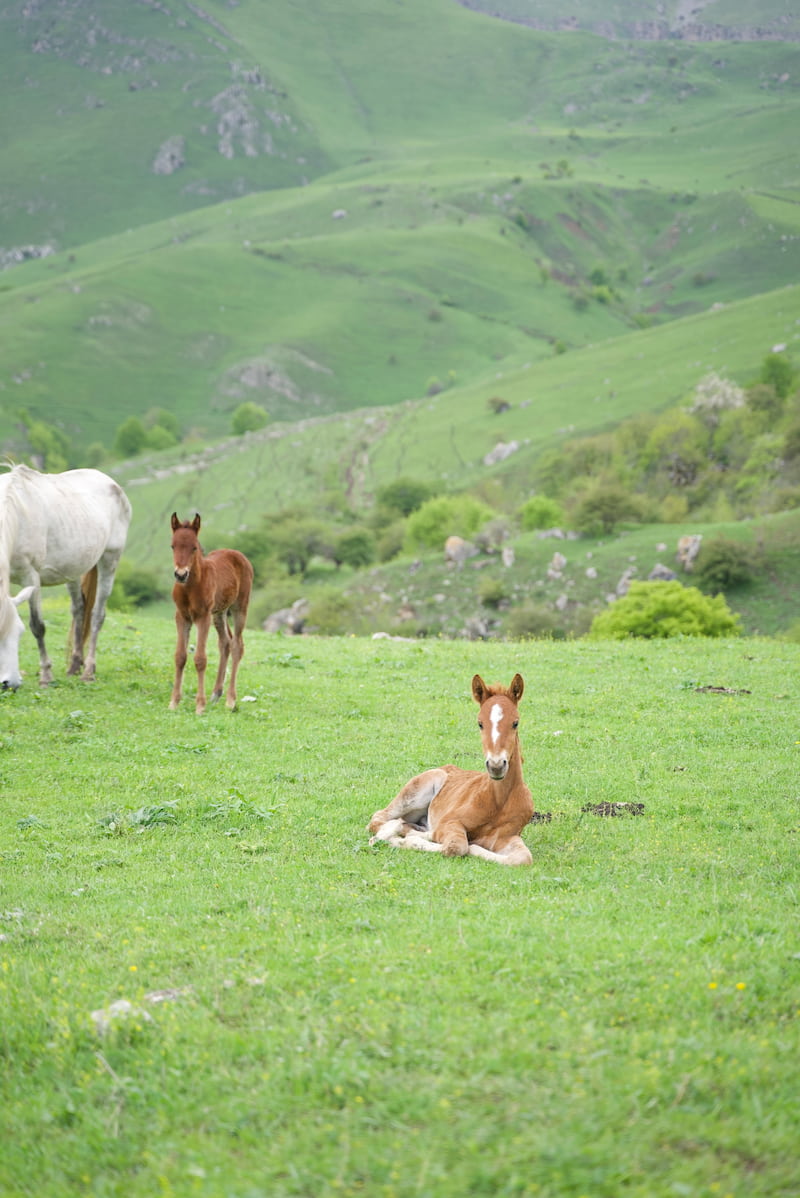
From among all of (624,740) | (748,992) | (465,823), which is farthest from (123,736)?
(748,992)

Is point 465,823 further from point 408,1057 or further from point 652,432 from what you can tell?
point 652,432

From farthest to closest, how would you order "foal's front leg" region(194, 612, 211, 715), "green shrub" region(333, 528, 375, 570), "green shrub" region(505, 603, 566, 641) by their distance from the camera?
1. "green shrub" region(333, 528, 375, 570)
2. "green shrub" region(505, 603, 566, 641)
3. "foal's front leg" region(194, 612, 211, 715)

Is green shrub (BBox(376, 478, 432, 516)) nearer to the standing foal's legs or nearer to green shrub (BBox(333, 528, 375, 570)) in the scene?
green shrub (BBox(333, 528, 375, 570))

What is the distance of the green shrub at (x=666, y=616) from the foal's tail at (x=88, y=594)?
23.1 meters

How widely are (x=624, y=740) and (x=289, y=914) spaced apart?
343 inches

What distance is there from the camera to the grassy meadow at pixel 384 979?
532 centimetres

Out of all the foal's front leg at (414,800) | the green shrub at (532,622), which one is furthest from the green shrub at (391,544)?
the foal's front leg at (414,800)

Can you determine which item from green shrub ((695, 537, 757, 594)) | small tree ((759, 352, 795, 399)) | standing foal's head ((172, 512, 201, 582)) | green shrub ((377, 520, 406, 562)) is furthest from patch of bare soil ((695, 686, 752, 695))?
small tree ((759, 352, 795, 399))

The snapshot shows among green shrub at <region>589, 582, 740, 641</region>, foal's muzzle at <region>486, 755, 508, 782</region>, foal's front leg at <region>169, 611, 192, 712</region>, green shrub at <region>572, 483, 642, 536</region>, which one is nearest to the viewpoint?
foal's muzzle at <region>486, 755, 508, 782</region>

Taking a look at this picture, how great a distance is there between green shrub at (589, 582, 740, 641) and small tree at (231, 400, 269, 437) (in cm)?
14481

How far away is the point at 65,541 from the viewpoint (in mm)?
18156

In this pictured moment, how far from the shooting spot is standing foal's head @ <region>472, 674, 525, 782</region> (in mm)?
9734

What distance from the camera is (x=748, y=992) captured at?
6703mm

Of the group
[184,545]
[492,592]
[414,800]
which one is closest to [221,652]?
[184,545]
